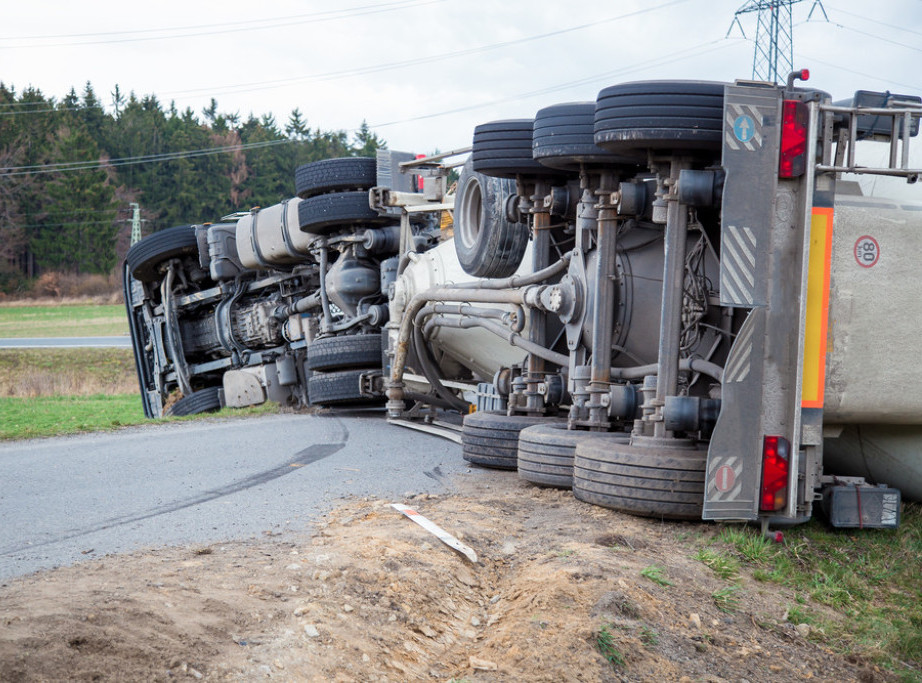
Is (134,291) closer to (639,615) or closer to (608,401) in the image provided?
(608,401)

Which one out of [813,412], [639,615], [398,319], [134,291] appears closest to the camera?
[639,615]

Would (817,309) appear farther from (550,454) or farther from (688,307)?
(550,454)

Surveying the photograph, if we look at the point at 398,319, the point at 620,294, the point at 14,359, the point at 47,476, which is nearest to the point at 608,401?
the point at 620,294

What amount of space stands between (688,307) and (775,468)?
108 centimetres

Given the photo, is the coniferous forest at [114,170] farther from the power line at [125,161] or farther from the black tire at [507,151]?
the black tire at [507,151]

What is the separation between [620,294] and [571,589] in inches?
111

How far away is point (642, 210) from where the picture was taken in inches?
242

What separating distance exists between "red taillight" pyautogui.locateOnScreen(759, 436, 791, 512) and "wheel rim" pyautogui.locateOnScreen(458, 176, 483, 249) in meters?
3.82

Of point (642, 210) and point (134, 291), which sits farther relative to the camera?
point (134, 291)

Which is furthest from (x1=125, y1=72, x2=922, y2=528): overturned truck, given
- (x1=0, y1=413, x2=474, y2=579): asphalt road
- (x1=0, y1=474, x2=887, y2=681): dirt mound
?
(x1=0, y1=413, x2=474, y2=579): asphalt road

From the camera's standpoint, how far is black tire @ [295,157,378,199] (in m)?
12.1

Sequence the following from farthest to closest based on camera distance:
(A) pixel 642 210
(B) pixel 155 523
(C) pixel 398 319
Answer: (C) pixel 398 319
(A) pixel 642 210
(B) pixel 155 523

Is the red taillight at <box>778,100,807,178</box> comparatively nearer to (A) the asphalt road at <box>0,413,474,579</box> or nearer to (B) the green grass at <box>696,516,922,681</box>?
(B) the green grass at <box>696,516,922,681</box>

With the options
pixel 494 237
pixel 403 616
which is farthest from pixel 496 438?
pixel 403 616
